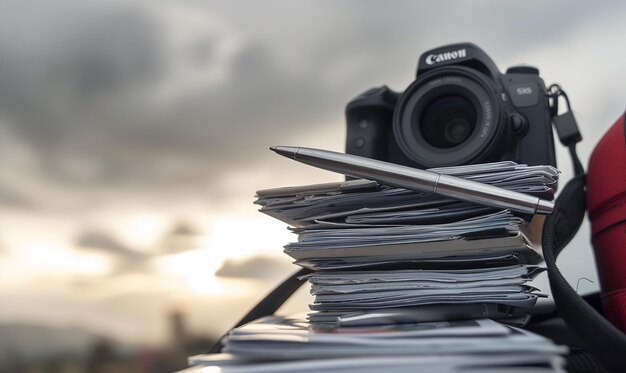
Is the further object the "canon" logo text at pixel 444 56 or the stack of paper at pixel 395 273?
the "canon" logo text at pixel 444 56

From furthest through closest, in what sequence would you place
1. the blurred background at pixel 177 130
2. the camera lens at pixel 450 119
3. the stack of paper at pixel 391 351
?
1. the blurred background at pixel 177 130
2. the camera lens at pixel 450 119
3. the stack of paper at pixel 391 351

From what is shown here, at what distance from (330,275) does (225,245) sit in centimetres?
39

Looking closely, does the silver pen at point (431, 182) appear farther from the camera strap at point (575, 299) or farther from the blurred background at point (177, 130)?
the blurred background at point (177, 130)

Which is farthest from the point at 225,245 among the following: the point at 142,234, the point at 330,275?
the point at 330,275

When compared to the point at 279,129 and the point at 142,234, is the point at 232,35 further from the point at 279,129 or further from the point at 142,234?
the point at 142,234

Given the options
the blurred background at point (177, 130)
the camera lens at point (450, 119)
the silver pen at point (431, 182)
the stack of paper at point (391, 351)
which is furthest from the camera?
the blurred background at point (177, 130)

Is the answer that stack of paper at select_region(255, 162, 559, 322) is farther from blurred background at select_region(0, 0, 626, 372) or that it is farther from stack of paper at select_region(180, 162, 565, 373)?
blurred background at select_region(0, 0, 626, 372)

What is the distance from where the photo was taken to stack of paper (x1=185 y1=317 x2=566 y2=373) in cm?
29

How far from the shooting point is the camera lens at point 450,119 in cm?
50

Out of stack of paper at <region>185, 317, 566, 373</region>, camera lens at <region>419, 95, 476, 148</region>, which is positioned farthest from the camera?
stack of paper at <region>185, 317, 566, 373</region>

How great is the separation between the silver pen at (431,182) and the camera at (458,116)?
0.10m

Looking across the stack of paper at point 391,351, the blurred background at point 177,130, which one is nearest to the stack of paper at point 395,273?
the stack of paper at point 391,351

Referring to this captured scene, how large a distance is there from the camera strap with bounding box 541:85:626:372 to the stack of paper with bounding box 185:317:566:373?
104mm

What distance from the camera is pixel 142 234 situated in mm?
805
